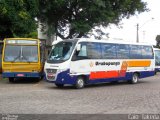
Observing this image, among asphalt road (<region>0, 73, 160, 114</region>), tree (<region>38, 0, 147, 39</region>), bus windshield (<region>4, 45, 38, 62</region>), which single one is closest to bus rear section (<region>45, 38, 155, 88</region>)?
bus windshield (<region>4, 45, 38, 62</region>)

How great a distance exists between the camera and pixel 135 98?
17531 mm

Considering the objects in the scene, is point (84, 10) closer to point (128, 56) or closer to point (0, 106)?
point (128, 56)

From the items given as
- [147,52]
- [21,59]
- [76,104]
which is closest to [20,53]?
[21,59]

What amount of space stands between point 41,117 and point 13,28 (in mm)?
20524

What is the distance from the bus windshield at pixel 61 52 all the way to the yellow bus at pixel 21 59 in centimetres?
301

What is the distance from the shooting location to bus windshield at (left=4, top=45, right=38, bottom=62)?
25761 mm

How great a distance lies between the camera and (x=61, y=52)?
2270 cm

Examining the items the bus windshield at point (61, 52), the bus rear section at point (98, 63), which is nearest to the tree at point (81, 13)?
the bus rear section at point (98, 63)

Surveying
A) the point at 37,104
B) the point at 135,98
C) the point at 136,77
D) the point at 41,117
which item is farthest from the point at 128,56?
the point at 41,117

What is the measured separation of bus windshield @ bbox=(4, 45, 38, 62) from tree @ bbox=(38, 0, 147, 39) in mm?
10077

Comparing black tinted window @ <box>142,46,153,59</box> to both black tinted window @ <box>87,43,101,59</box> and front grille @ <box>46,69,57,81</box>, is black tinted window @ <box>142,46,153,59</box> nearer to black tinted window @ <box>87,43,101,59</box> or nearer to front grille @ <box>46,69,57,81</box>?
black tinted window @ <box>87,43,101,59</box>

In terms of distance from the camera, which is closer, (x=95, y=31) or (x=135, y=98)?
(x=135, y=98)

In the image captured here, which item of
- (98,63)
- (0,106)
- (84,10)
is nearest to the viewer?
(0,106)

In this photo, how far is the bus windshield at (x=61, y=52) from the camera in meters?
22.2
